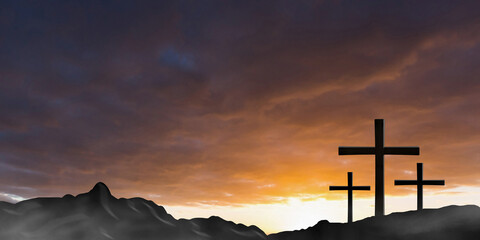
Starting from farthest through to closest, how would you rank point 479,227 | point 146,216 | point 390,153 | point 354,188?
point 354,188 → point 390,153 → point 146,216 → point 479,227

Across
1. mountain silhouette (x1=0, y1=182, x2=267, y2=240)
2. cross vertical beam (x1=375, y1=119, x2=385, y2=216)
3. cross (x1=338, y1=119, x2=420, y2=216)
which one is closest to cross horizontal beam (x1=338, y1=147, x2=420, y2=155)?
cross (x1=338, y1=119, x2=420, y2=216)

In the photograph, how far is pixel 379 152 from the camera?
1018 inches

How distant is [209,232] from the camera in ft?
77.9

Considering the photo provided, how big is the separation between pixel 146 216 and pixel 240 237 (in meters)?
4.64

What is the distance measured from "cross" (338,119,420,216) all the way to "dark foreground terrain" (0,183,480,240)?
4.26 feet

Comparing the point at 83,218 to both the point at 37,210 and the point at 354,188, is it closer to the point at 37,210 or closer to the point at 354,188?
the point at 37,210

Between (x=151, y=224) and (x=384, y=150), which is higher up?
(x=384, y=150)

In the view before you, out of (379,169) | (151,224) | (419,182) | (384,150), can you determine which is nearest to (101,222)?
(151,224)

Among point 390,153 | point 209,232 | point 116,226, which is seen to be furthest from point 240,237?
point 390,153

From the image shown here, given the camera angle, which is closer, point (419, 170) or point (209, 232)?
point (209, 232)

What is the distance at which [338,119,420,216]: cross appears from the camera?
83.0 feet

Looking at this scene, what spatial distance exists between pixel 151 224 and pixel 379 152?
12271 mm

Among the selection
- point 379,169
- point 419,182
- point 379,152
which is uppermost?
point 379,152

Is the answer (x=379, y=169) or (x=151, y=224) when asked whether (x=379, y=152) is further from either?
(x=151, y=224)
